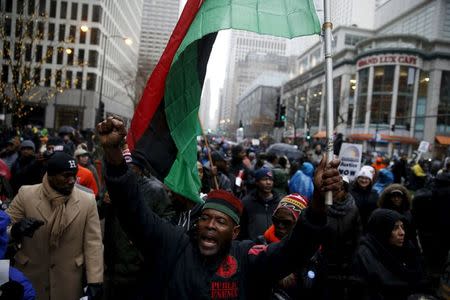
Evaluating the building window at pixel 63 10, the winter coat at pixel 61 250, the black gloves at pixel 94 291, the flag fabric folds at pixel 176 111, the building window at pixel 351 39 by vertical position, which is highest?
the building window at pixel 351 39


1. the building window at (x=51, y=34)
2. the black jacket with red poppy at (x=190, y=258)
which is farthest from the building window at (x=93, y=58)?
the black jacket with red poppy at (x=190, y=258)

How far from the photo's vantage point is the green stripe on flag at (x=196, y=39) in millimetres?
2719

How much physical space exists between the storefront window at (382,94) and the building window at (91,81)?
37.8m

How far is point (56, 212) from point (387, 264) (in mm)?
3108

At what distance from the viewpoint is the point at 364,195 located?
21.2 feet

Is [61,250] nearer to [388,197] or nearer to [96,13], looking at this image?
[388,197]

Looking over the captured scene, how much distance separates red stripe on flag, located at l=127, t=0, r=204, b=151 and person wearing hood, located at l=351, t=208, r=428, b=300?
7.95ft

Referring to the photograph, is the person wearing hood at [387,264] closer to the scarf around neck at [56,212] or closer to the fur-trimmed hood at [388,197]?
the fur-trimmed hood at [388,197]

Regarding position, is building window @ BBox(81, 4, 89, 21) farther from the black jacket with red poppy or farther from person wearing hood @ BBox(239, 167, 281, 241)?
the black jacket with red poppy

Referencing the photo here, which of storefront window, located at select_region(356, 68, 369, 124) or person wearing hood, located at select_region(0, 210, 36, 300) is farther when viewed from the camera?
storefront window, located at select_region(356, 68, 369, 124)

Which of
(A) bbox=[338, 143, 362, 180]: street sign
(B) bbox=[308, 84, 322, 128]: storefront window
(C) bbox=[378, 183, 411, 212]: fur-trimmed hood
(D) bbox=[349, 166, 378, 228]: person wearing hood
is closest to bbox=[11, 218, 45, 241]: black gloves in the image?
(C) bbox=[378, 183, 411, 212]: fur-trimmed hood

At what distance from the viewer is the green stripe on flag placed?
2719 millimetres

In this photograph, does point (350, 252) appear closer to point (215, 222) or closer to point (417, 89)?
point (215, 222)

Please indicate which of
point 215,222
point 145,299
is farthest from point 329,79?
point 145,299
